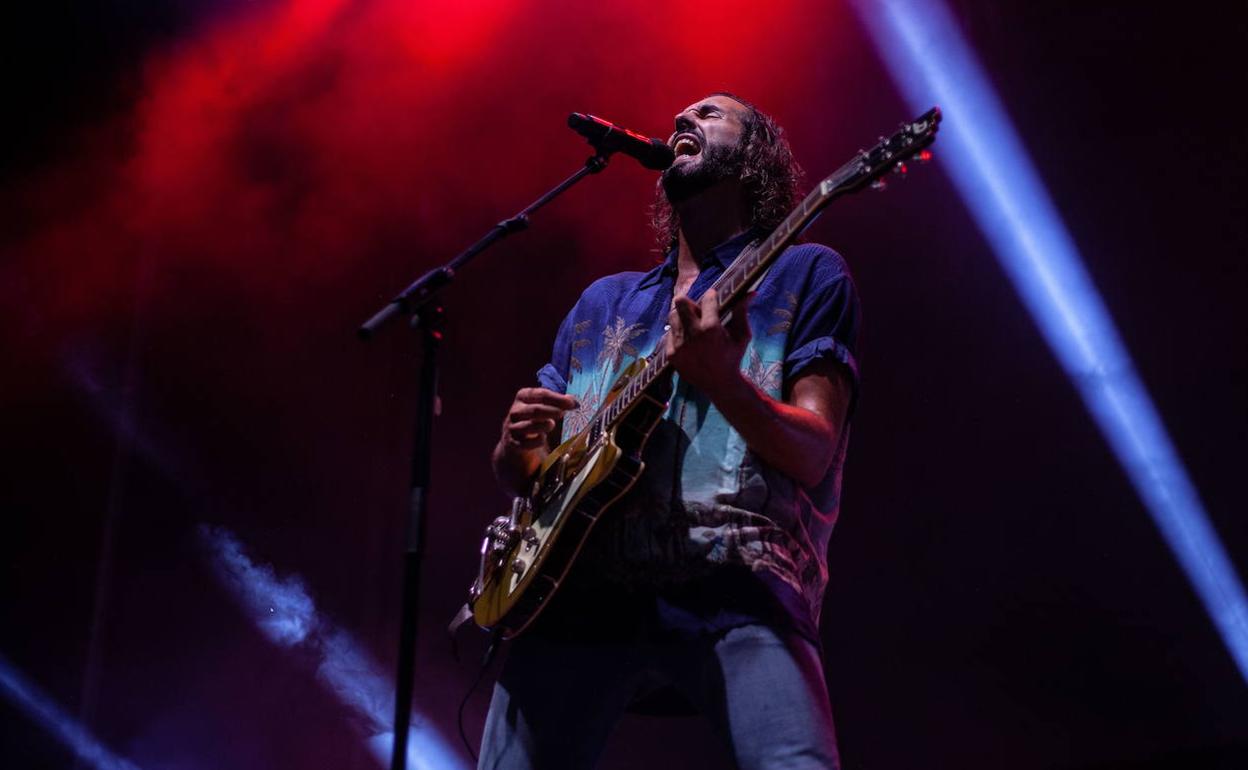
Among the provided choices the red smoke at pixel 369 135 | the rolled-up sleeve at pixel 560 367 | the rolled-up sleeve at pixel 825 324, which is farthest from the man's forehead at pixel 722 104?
the red smoke at pixel 369 135

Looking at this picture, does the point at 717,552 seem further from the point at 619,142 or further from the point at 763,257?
the point at 619,142

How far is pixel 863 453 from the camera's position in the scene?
142 inches

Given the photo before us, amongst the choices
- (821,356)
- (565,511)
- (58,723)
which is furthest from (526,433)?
(58,723)

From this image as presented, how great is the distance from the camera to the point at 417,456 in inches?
65.5

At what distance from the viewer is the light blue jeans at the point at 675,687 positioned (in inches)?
62.6

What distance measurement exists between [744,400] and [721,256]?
2.12ft

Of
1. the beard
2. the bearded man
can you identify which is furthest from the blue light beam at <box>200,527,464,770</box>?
the beard

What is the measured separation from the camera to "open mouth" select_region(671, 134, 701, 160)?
2469 millimetres

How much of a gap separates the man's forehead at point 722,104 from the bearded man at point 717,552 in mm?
616

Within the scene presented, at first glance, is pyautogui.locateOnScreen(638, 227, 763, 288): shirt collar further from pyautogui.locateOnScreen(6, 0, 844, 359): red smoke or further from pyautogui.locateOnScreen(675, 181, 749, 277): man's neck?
pyautogui.locateOnScreen(6, 0, 844, 359): red smoke

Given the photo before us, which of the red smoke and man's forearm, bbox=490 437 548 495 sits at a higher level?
the red smoke

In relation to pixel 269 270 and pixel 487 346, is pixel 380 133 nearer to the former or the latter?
pixel 269 270

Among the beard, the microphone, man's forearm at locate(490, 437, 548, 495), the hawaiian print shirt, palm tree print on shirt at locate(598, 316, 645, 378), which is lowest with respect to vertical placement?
the hawaiian print shirt

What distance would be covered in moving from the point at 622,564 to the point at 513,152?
2.83 m
